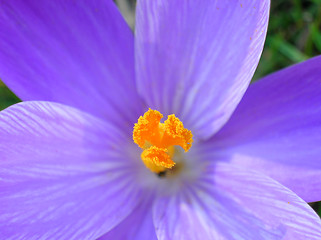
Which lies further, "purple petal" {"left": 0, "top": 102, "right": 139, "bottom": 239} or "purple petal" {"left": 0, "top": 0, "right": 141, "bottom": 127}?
"purple petal" {"left": 0, "top": 0, "right": 141, "bottom": 127}

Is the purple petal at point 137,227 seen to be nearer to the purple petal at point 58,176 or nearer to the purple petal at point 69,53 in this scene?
the purple petal at point 58,176

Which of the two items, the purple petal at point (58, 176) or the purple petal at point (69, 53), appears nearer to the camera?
the purple petal at point (58, 176)

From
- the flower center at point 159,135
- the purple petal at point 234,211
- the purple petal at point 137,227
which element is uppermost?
the flower center at point 159,135

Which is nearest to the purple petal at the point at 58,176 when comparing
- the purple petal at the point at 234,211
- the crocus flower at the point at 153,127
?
the crocus flower at the point at 153,127

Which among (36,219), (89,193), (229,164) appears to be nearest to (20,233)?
(36,219)

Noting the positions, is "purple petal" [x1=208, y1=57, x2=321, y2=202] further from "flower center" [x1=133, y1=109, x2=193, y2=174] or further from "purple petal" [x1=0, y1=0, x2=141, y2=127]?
"purple petal" [x1=0, y1=0, x2=141, y2=127]

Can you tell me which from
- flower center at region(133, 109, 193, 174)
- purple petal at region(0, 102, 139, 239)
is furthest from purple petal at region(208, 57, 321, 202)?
purple petal at region(0, 102, 139, 239)
